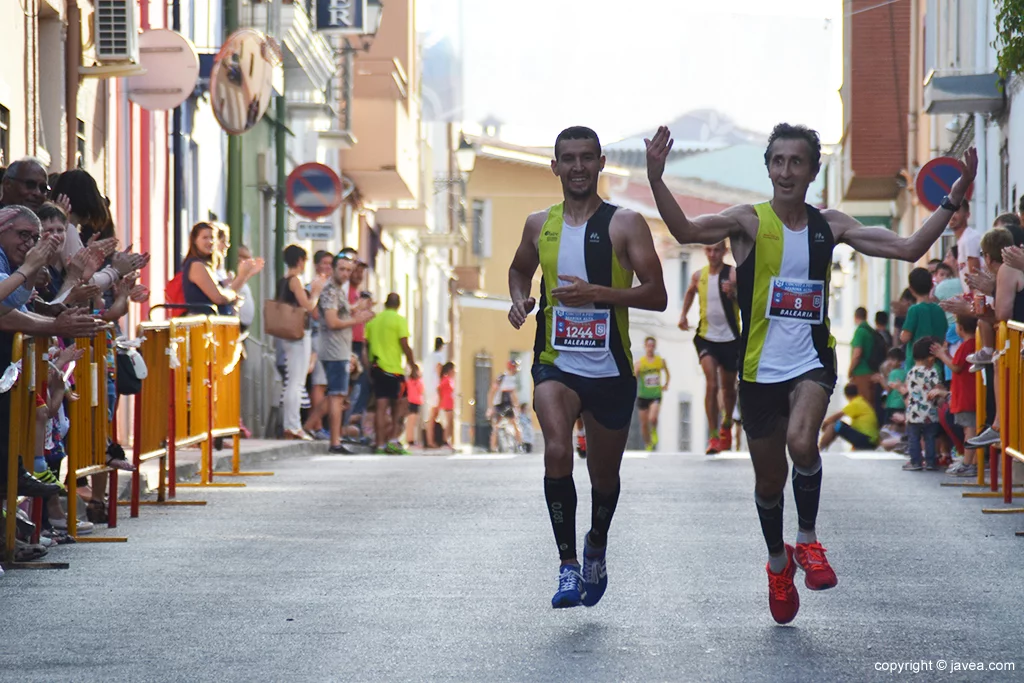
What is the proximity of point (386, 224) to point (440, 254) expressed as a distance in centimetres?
1882

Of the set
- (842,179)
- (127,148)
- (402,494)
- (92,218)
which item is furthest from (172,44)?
(842,179)

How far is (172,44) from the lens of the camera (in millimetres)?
20453

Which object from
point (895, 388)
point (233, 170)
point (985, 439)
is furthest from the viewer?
point (233, 170)

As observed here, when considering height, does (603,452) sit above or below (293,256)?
below

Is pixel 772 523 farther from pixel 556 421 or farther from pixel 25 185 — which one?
pixel 25 185

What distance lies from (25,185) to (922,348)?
28.6 ft

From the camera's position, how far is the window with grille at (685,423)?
6531cm

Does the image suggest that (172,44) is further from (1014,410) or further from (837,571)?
(837,571)

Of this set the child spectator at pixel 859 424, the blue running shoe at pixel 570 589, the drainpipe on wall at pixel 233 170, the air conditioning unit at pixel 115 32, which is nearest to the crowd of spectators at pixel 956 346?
the child spectator at pixel 859 424

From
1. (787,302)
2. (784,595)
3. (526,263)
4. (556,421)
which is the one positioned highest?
(526,263)

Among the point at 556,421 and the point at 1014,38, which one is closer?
the point at 556,421

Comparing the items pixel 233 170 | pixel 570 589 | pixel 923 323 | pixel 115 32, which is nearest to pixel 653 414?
pixel 233 170

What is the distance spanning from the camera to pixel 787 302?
863 cm

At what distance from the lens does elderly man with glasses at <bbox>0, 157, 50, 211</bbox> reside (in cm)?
1085
